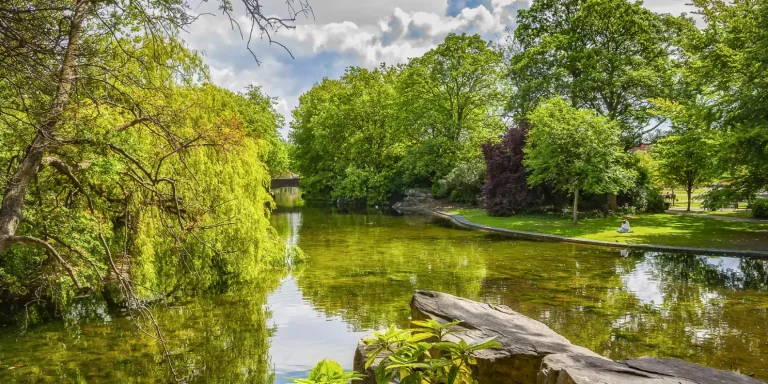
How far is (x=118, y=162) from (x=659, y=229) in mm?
23759

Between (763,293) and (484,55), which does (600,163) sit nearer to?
(763,293)

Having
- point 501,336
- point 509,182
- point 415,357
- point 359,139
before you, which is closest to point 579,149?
point 509,182

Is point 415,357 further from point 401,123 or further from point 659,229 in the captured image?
point 401,123

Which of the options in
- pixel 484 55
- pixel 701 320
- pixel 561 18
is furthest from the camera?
pixel 484 55

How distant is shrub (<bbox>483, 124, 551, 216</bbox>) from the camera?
101 ft

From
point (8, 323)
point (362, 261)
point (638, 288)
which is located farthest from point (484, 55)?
point (8, 323)

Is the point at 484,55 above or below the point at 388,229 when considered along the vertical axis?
above

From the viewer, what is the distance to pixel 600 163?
24.5m

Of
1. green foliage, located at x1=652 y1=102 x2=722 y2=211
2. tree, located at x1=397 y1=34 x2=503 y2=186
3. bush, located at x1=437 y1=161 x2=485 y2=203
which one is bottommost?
bush, located at x1=437 y1=161 x2=485 y2=203

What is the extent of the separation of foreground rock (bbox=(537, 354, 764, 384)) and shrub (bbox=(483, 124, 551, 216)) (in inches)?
1048

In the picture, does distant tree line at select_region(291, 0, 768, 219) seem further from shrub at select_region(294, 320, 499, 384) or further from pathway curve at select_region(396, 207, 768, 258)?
shrub at select_region(294, 320, 499, 384)

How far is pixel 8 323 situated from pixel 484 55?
36174mm

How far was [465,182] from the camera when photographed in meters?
36.5

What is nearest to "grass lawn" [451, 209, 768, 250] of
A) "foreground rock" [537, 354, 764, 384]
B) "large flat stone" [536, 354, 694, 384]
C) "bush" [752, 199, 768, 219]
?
"bush" [752, 199, 768, 219]
